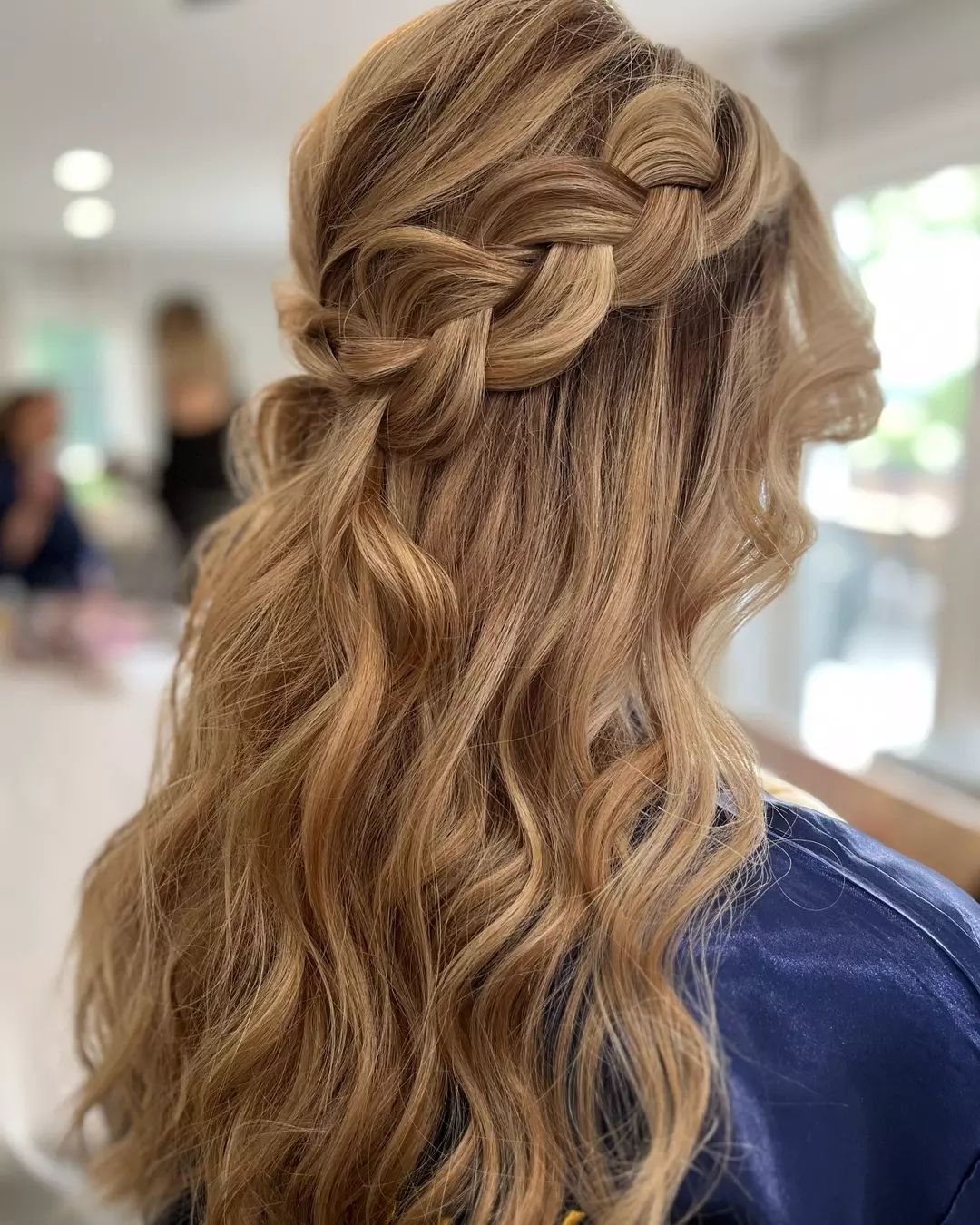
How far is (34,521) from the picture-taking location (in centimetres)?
176

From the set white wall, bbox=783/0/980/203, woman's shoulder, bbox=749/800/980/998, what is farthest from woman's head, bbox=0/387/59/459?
woman's shoulder, bbox=749/800/980/998

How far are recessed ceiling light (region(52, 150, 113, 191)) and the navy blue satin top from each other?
6.06 feet

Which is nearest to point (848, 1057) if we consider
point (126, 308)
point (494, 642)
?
point (494, 642)

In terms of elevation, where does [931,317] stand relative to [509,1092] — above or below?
above

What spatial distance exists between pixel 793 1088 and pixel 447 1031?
0.16 meters

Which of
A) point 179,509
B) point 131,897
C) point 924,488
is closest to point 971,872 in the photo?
point 131,897

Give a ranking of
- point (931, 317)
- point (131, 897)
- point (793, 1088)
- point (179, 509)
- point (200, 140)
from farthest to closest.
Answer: point (179, 509)
point (931, 317)
point (200, 140)
point (131, 897)
point (793, 1088)

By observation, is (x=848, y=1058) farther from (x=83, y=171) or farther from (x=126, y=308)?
(x=126, y=308)

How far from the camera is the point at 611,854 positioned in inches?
16.1

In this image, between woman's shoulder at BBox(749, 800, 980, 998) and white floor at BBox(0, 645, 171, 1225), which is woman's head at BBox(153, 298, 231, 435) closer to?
white floor at BBox(0, 645, 171, 1225)

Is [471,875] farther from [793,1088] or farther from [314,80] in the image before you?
[314,80]

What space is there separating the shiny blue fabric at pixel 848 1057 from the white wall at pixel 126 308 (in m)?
3.26

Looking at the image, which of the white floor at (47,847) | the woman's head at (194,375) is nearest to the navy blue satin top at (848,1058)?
the white floor at (47,847)

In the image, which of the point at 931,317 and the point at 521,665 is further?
the point at 931,317
